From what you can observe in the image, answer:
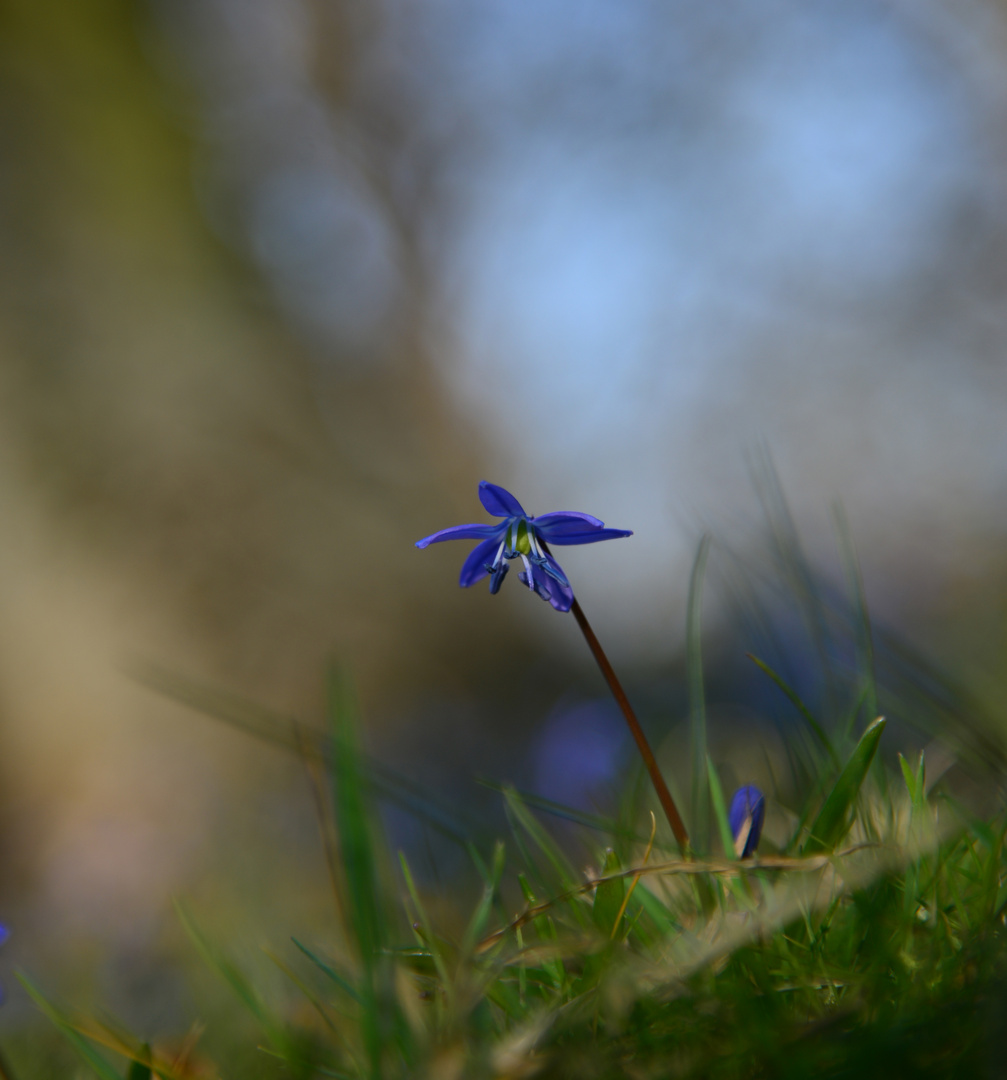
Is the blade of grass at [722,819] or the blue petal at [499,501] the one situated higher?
the blue petal at [499,501]

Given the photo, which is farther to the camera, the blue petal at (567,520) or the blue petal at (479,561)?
the blue petal at (479,561)

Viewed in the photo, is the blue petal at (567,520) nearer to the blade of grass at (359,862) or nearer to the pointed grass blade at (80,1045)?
the blade of grass at (359,862)

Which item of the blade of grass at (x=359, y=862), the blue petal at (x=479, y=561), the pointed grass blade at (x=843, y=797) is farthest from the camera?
the blue petal at (x=479, y=561)

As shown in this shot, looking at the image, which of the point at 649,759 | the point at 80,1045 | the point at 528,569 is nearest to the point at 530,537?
the point at 528,569

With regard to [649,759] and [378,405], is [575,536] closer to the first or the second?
[649,759]

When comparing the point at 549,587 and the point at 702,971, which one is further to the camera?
the point at 549,587

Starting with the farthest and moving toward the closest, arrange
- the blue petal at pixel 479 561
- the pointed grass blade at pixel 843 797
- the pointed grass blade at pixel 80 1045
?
1. the blue petal at pixel 479 561
2. the pointed grass blade at pixel 843 797
3. the pointed grass blade at pixel 80 1045

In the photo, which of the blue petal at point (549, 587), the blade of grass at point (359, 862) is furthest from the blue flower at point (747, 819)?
the blade of grass at point (359, 862)

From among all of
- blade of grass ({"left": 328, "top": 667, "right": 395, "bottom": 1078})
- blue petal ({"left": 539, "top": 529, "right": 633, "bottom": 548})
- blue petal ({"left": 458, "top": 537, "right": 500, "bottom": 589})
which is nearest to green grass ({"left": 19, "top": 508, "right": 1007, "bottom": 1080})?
blade of grass ({"left": 328, "top": 667, "right": 395, "bottom": 1078})
